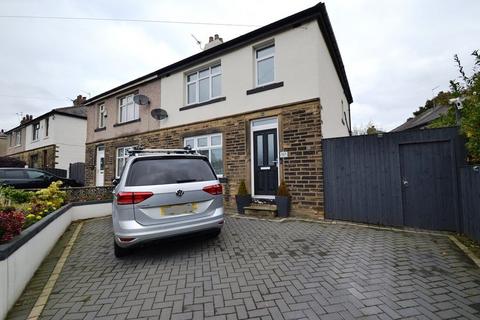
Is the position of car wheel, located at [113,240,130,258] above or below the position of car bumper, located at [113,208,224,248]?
below

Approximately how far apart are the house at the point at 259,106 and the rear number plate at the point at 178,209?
408 centimetres

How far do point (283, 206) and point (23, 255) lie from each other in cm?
575

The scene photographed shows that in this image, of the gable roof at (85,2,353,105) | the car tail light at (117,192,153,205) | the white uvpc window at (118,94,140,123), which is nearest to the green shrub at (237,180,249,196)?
the car tail light at (117,192,153,205)

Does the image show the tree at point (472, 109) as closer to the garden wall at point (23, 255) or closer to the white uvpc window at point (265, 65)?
the white uvpc window at point (265, 65)

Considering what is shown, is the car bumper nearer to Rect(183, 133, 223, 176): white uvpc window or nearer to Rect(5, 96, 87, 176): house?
Rect(183, 133, 223, 176): white uvpc window

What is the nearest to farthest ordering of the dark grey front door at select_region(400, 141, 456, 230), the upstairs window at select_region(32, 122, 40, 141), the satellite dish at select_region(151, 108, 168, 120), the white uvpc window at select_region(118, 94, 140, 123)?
the dark grey front door at select_region(400, 141, 456, 230)
the satellite dish at select_region(151, 108, 168, 120)
the white uvpc window at select_region(118, 94, 140, 123)
the upstairs window at select_region(32, 122, 40, 141)

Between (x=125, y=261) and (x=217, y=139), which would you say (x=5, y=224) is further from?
(x=217, y=139)

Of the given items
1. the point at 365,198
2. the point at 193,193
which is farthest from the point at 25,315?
the point at 365,198

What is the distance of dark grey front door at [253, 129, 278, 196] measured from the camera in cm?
810

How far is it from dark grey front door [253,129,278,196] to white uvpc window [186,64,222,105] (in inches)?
111

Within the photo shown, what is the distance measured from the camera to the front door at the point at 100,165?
48.4 ft

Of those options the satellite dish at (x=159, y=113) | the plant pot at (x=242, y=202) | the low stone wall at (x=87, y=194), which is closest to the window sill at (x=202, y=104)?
the satellite dish at (x=159, y=113)

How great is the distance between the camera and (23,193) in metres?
6.87

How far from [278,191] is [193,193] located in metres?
3.85
